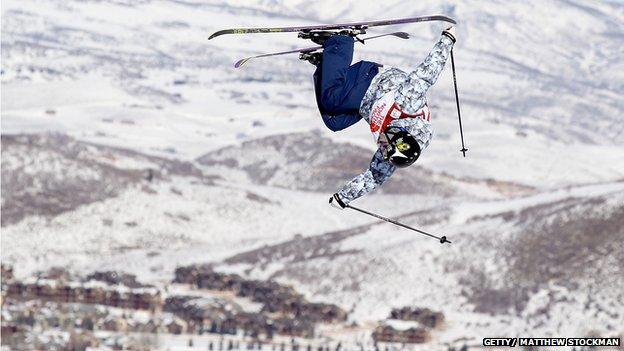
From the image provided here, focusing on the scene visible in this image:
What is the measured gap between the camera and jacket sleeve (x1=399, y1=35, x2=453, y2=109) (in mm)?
17703

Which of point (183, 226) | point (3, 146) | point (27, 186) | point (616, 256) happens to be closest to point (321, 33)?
point (616, 256)

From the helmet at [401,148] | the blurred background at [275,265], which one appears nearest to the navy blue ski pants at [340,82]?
the helmet at [401,148]

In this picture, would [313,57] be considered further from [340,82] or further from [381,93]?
[381,93]

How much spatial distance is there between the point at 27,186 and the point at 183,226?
1793cm

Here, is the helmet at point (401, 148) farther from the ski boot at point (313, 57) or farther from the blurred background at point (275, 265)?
the blurred background at point (275, 265)

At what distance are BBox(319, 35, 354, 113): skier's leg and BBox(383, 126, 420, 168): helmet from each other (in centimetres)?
81

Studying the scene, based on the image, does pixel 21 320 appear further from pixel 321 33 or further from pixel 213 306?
pixel 321 33

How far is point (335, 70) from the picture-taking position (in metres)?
17.9

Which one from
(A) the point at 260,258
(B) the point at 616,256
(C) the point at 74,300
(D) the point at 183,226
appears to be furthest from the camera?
(D) the point at 183,226

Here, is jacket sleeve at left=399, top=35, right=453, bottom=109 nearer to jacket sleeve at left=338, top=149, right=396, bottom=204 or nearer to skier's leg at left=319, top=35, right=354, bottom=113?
skier's leg at left=319, top=35, right=354, bottom=113

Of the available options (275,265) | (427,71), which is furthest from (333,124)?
(275,265)

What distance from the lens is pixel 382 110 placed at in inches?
706

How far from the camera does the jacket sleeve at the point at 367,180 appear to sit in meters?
18.9

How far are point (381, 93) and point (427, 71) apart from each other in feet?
2.10
